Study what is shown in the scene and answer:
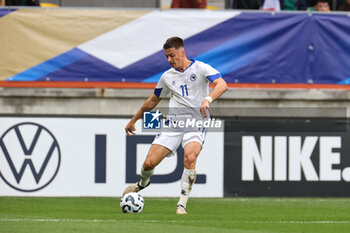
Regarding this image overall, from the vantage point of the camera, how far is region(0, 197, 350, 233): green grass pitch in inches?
315

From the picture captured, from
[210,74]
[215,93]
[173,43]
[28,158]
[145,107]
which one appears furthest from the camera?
[28,158]

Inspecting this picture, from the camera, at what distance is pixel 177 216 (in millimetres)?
9375

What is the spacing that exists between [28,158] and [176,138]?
12.4 feet

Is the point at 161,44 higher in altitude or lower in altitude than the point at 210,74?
lower

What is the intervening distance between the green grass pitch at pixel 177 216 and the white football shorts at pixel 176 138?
844 mm

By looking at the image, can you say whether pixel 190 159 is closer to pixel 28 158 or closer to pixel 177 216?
pixel 177 216

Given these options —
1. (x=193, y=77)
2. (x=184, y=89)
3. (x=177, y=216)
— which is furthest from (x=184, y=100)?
(x=177, y=216)

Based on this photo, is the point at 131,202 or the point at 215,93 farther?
the point at 131,202

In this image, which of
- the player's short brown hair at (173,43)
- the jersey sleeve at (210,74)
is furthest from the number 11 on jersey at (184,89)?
the player's short brown hair at (173,43)

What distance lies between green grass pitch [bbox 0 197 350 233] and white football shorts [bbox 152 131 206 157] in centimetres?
84

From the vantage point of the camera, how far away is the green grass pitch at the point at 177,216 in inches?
315

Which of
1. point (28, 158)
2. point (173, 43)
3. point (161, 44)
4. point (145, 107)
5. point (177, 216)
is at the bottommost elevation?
point (28, 158)

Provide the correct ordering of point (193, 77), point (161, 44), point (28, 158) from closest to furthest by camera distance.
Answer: point (193, 77), point (28, 158), point (161, 44)

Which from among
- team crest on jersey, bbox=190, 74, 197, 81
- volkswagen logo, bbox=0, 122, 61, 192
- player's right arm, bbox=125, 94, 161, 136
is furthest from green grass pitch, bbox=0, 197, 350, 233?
team crest on jersey, bbox=190, 74, 197, 81
